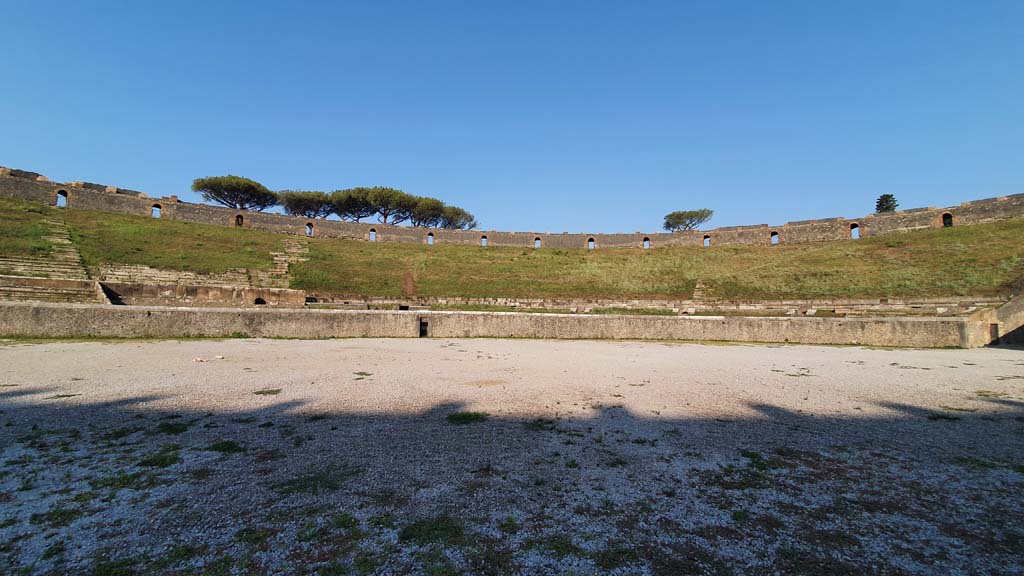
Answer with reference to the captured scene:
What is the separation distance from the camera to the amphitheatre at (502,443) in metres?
2.26

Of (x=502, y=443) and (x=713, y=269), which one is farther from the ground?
(x=713, y=269)

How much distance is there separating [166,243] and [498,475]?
1382 inches

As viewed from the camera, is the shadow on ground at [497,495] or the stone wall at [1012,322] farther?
the stone wall at [1012,322]

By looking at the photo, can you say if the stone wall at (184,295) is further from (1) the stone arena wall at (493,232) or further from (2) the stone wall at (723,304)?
(1) the stone arena wall at (493,232)

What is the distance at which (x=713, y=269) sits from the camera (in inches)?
1347

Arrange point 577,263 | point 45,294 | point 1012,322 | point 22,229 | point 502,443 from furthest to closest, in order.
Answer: point 577,263, point 22,229, point 45,294, point 1012,322, point 502,443

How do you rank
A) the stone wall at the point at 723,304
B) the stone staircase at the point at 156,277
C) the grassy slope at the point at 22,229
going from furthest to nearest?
the stone staircase at the point at 156,277
the stone wall at the point at 723,304
the grassy slope at the point at 22,229

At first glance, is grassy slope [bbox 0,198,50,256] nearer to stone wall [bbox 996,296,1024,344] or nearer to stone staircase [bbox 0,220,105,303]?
stone staircase [bbox 0,220,105,303]

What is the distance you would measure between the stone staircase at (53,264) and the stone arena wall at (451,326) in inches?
464

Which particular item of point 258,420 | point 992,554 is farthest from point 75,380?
point 992,554

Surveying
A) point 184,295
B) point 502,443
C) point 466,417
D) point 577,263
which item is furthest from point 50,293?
point 577,263

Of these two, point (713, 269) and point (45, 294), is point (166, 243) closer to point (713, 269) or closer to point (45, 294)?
point (45, 294)

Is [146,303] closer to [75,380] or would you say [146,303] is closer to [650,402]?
[75,380]

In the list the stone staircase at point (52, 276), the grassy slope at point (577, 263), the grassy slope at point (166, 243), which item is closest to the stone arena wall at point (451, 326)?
the stone staircase at point (52, 276)
